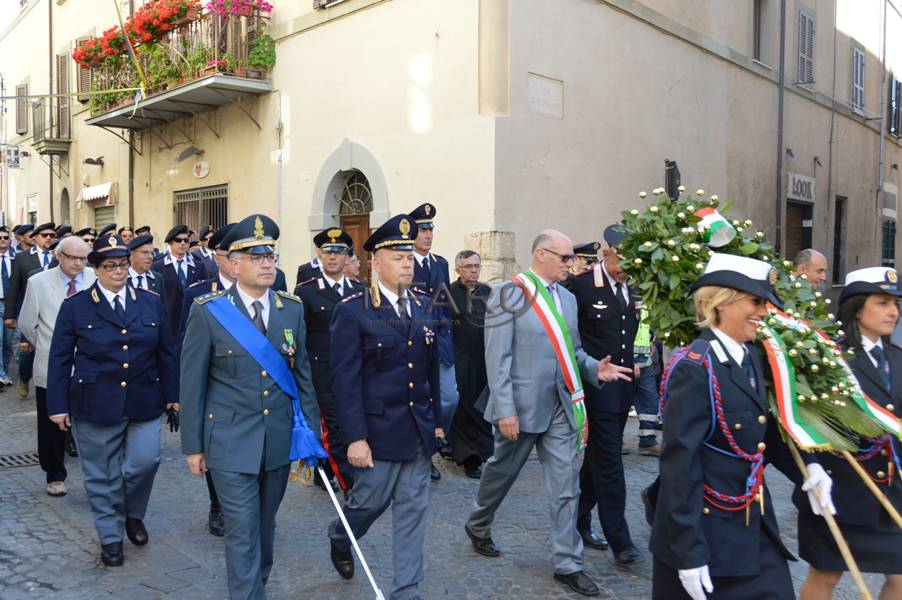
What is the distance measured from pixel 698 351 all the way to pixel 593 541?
8.69 feet

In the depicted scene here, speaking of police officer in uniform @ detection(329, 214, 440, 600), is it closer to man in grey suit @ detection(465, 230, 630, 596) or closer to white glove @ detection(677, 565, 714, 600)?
man in grey suit @ detection(465, 230, 630, 596)

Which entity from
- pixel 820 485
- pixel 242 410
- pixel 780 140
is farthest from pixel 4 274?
pixel 780 140

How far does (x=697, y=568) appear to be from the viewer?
9.18 feet

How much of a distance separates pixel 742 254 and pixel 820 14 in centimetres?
1638

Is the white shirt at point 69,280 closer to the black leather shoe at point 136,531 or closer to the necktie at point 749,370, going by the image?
the black leather shoe at point 136,531

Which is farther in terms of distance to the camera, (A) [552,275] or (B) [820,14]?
(B) [820,14]

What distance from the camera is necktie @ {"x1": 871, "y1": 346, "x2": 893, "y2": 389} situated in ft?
12.1

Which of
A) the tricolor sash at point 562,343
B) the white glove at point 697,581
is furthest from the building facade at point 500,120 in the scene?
the white glove at point 697,581

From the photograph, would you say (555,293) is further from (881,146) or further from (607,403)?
(881,146)

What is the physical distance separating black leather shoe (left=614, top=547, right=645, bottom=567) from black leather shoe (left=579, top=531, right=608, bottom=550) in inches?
13.2

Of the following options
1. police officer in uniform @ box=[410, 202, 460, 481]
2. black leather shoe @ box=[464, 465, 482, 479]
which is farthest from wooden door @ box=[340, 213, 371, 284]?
black leather shoe @ box=[464, 465, 482, 479]

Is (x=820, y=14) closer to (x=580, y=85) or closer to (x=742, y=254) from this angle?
(x=580, y=85)

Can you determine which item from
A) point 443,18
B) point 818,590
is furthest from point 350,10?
point 818,590

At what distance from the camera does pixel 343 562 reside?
461 cm
